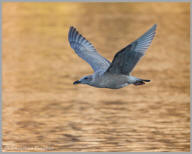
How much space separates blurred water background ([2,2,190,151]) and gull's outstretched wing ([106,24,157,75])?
6.90 feet

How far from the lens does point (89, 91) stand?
15.5 meters

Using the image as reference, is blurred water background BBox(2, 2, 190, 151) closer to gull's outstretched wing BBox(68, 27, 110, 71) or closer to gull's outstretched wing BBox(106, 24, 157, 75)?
gull's outstretched wing BBox(68, 27, 110, 71)

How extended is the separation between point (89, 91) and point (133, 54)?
647 cm

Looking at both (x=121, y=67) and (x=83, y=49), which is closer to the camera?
(x=121, y=67)

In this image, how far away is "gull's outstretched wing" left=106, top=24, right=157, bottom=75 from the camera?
903cm

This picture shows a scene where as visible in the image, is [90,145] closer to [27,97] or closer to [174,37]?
[27,97]

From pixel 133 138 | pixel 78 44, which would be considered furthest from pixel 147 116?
pixel 78 44

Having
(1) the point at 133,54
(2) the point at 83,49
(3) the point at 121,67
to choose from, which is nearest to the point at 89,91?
(2) the point at 83,49

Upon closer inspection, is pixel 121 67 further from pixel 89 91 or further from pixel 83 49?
pixel 89 91

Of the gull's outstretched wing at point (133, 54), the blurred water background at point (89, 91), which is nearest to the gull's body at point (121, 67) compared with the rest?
the gull's outstretched wing at point (133, 54)

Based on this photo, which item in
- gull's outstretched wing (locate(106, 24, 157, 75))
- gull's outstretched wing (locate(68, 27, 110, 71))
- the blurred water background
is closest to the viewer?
gull's outstretched wing (locate(106, 24, 157, 75))

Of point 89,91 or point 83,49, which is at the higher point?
point 83,49

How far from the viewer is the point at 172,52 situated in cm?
2044

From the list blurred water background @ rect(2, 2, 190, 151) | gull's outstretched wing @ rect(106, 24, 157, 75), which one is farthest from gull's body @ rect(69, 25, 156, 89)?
blurred water background @ rect(2, 2, 190, 151)
